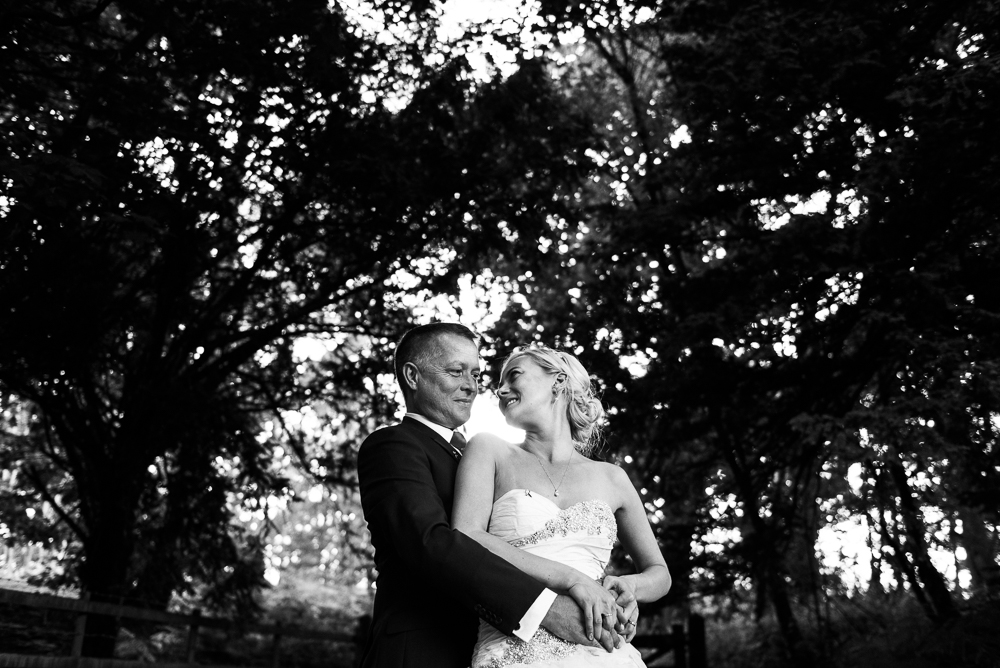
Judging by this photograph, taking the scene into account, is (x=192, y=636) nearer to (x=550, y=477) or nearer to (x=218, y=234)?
(x=218, y=234)

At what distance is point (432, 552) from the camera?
2.52 metres

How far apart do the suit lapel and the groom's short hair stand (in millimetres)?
218

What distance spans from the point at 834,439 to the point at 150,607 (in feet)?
24.1

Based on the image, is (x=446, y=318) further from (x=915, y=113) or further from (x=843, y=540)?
(x=915, y=113)

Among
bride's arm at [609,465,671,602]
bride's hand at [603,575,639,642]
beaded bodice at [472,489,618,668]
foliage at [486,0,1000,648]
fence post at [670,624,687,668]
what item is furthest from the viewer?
fence post at [670,624,687,668]

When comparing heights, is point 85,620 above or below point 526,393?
below

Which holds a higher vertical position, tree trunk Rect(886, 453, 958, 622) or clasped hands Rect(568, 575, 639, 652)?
tree trunk Rect(886, 453, 958, 622)

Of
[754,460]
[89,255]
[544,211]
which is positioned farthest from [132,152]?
[754,460]

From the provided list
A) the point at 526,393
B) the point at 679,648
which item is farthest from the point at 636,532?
the point at 679,648

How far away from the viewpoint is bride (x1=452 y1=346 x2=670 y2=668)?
264cm

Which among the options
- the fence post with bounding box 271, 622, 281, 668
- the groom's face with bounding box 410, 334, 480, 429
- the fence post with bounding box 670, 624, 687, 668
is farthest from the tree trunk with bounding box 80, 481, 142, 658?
the groom's face with bounding box 410, 334, 480, 429

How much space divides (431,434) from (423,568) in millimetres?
611

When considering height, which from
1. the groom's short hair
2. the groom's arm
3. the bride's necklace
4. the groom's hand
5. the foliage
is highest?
the foliage

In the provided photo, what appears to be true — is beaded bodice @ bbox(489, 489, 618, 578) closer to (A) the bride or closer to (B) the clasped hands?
(A) the bride
